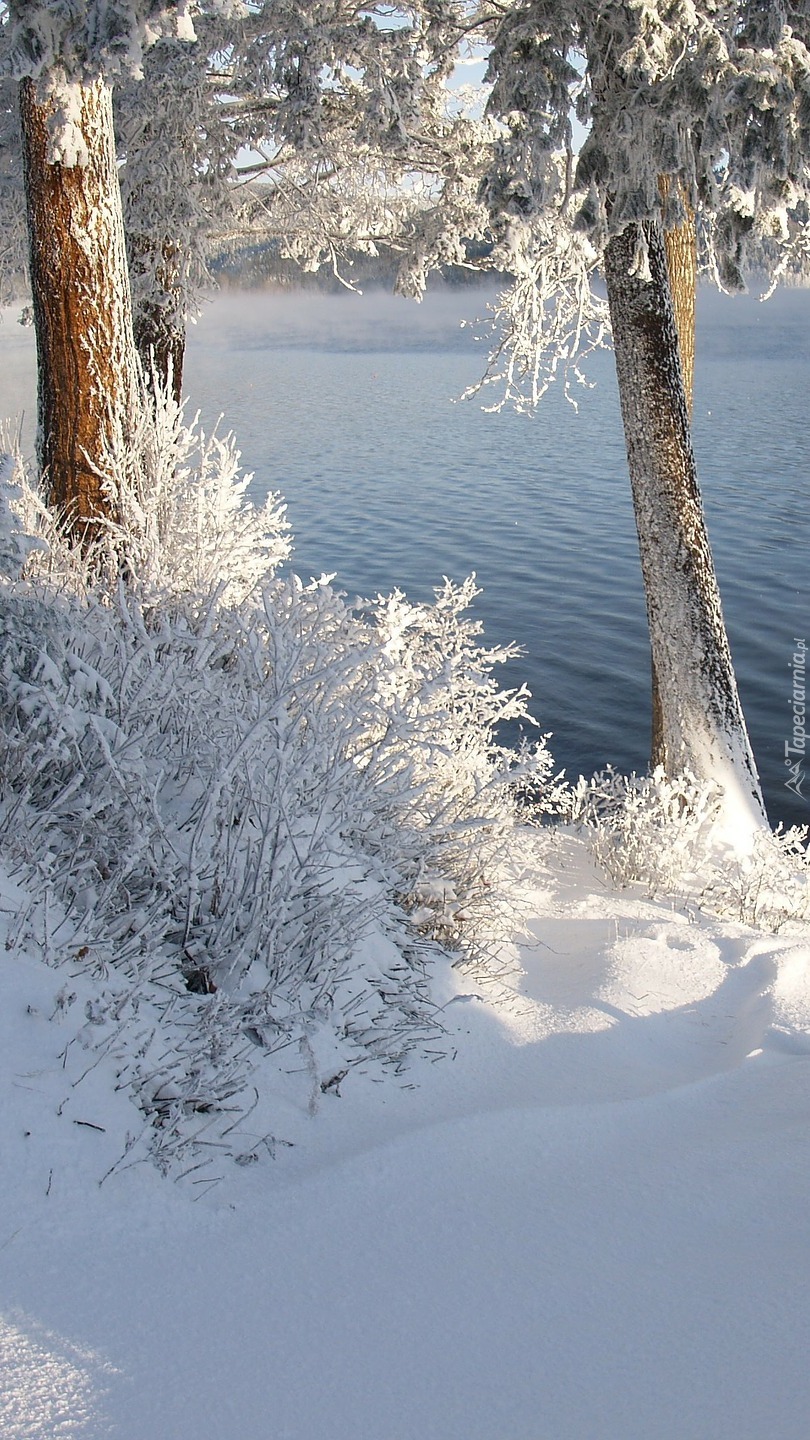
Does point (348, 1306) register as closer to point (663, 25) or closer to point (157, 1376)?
point (157, 1376)

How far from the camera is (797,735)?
13625 millimetres

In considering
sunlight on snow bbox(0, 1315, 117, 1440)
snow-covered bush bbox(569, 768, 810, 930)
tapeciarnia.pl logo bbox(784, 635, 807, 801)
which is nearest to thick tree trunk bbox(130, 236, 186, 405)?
snow-covered bush bbox(569, 768, 810, 930)

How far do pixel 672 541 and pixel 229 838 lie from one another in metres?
5.22

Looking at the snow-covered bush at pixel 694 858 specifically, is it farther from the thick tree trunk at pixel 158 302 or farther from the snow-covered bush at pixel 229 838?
the thick tree trunk at pixel 158 302

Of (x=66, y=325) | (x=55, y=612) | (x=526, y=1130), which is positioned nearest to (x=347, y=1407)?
(x=526, y=1130)

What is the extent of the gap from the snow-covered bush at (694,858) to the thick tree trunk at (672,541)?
310 mm

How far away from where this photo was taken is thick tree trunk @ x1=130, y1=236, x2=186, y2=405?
9.60m

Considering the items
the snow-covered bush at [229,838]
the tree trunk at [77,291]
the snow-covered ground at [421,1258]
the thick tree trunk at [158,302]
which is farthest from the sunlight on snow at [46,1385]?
the thick tree trunk at [158,302]

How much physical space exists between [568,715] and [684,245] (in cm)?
639

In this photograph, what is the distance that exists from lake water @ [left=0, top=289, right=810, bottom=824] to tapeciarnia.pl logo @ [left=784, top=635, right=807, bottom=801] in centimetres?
12

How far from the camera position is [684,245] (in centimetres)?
909

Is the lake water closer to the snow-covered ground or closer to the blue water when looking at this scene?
the blue water

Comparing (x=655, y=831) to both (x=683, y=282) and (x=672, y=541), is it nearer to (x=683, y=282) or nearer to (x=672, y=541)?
(x=672, y=541)

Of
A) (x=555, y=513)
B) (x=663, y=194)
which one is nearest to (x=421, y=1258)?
(x=663, y=194)
